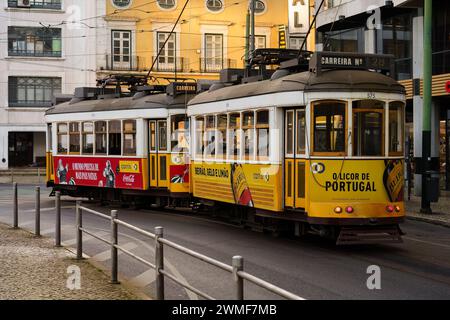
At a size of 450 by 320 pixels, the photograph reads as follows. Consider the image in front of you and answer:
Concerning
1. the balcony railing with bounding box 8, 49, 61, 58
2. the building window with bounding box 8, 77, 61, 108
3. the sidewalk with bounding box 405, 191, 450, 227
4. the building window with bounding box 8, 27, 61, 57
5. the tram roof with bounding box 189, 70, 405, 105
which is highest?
the building window with bounding box 8, 27, 61, 57

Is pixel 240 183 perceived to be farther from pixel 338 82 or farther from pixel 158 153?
pixel 158 153

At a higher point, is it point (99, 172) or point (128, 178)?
point (99, 172)

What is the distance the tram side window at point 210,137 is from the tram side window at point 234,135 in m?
0.96

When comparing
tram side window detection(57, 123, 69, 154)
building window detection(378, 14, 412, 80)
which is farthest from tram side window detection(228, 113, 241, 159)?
building window detection(378, 14, 412, 80)

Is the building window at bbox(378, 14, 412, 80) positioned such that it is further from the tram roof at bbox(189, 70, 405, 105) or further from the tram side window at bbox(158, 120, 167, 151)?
the tram roof at bbox(189, 70, 405, 105)

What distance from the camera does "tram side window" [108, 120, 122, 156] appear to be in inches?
879

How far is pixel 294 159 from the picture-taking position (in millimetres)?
13969

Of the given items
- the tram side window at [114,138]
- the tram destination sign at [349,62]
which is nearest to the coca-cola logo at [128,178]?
the tram side window at [114,138]

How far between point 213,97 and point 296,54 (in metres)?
2.02

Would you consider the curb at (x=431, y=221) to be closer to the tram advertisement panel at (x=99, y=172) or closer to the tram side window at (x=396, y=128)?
the tram side window at (x=396, y=128)

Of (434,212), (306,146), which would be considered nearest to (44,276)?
(306,146)

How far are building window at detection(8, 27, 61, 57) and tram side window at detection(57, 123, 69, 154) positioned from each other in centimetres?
2686

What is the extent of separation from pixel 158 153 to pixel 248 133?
6192mm

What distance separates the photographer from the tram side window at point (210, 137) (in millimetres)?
17234
